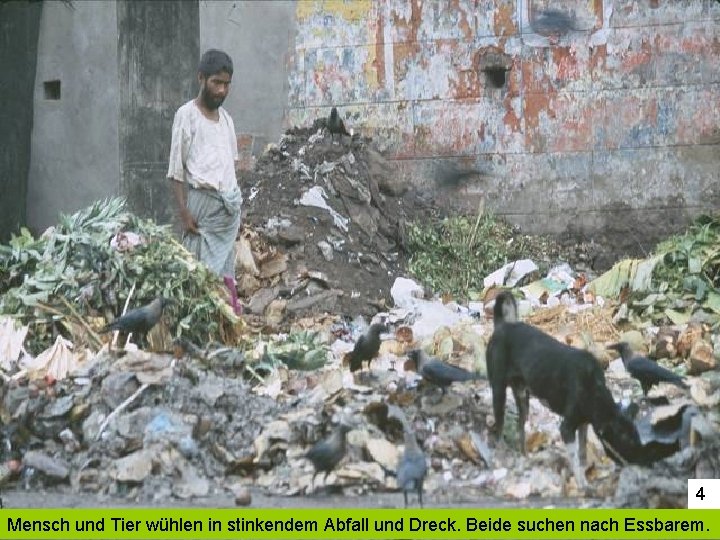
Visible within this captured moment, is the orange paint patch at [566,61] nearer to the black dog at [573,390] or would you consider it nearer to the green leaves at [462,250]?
the green leaves at [462,250]

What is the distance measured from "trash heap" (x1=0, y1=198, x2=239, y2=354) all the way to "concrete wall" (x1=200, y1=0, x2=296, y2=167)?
4814 millimetres

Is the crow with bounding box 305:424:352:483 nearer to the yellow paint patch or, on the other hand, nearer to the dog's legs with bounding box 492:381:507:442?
the dog's legs with bounding box 492:381:507:442

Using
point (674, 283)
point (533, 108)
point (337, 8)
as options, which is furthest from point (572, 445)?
point (337, 8)

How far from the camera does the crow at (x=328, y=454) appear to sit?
7539mm

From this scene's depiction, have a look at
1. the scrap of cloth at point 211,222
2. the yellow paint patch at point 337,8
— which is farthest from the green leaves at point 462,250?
the scrap of cloth at point 211,222

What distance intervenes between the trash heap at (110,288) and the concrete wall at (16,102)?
5.59m

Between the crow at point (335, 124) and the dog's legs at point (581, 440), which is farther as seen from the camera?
the crow at point (335, 124)

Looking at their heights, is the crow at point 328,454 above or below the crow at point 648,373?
below

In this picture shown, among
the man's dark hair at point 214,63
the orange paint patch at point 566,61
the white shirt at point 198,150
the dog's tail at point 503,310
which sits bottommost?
the dog's tail at point 503,310

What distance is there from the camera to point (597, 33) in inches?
587

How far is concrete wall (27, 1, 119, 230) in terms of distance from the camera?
650 inches

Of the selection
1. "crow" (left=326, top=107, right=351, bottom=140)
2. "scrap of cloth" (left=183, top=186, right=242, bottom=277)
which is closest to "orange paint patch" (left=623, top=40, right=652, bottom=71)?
"crow" (left=326, top=107, right=351, bottom=140)

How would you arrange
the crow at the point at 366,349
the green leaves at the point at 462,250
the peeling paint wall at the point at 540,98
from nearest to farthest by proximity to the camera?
1. the crow at the point at 366,349
2. the green leaves at the point at 462,250
3. the peeling paint wall at the point at 540,98

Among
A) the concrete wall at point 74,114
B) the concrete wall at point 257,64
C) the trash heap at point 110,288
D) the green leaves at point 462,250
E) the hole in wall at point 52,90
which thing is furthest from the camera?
the hole in wall at point 52,90
